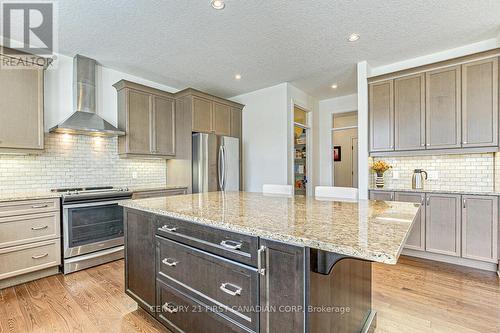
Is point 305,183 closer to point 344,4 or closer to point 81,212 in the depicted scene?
point 344,4

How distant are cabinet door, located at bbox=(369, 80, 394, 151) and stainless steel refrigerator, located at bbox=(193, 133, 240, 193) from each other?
2341mm

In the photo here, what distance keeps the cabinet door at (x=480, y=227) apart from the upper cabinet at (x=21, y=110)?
5.16 metres

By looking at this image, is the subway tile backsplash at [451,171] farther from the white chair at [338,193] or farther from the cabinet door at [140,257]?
the cabinet door at [140,257]

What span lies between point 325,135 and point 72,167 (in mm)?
4906

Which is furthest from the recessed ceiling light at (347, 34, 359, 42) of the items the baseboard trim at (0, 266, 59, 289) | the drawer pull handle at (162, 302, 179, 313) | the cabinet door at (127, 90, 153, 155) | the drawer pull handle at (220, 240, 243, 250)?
the baseboard trim at (0, 266, 59, 289)

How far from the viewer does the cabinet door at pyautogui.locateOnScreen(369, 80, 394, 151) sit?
11.6 feet

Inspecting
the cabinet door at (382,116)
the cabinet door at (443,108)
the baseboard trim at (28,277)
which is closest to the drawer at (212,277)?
the baseboard trim at (28,277)

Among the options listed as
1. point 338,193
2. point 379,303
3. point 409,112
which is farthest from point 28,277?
point 409,112

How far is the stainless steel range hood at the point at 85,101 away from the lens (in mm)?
3279

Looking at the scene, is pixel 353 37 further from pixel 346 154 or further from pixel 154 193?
pixel 346 154

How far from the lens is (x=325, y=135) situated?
5.75 meters

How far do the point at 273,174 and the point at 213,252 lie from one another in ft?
11.0

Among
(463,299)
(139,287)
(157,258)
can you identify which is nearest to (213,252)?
(157,258)

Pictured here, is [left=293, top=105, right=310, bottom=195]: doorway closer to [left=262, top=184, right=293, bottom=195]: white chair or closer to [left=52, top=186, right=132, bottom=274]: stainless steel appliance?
[left=262, top=184, right=293, bottom=195]: white chair
